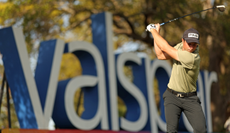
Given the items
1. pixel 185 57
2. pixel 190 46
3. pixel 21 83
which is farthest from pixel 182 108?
pixel 21 83

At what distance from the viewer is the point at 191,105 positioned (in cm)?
385

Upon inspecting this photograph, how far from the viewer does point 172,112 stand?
12.6 ft

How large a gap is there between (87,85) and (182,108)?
16.7 ft

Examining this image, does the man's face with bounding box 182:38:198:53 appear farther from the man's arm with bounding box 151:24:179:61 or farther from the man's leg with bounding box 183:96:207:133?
the man's leg with bounding box 183:96:207:133

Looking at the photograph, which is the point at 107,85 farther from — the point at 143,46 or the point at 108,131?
the point at 143,46

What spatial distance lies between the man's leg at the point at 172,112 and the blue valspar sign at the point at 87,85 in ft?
13.9

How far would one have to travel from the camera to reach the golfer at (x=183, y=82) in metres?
3.72

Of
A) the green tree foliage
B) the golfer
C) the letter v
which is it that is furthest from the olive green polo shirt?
the green tree foliage

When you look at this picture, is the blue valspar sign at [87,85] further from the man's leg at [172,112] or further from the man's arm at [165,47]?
the man's arm at [165,47]

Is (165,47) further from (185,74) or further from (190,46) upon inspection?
(185,74)

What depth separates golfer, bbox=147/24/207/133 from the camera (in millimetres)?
3721

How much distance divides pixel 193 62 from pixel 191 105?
498 mm

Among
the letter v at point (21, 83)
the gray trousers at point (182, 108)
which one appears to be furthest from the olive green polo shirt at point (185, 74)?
the letter v at point (21, 83)

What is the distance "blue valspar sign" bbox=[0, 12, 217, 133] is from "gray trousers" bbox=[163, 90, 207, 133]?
167 inches
